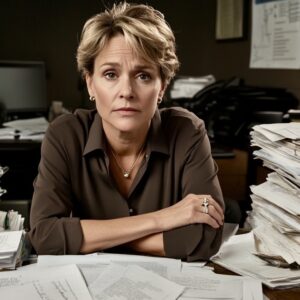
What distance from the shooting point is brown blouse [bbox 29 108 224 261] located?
1.41m

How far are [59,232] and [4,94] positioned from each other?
2.49 metres

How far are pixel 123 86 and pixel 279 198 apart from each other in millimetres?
514

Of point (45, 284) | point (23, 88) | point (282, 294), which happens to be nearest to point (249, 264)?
point (282, 294)

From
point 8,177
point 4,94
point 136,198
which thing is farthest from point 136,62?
point 4,94

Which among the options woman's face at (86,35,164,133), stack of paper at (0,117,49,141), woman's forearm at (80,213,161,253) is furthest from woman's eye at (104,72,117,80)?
stack of paper at (0,117,49,141)

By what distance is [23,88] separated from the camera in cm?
359

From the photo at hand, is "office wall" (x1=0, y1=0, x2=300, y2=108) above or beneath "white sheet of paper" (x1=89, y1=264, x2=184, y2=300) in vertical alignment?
above

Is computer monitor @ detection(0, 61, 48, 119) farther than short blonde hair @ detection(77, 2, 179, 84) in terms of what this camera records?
Yes

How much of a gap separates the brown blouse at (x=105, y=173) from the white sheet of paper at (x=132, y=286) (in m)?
0.35

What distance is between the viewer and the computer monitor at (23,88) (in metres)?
3.54

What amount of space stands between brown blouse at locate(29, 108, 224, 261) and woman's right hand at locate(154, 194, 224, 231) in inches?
3.2

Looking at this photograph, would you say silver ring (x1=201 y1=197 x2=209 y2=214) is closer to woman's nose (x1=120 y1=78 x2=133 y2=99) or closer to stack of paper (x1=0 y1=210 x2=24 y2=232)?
woman's nose (x1=120 y1=78 x2=133 y2=99)

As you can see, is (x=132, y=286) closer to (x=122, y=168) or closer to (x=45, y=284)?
(x=45, y=284)

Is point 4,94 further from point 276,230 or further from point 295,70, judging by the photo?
point 276,230
